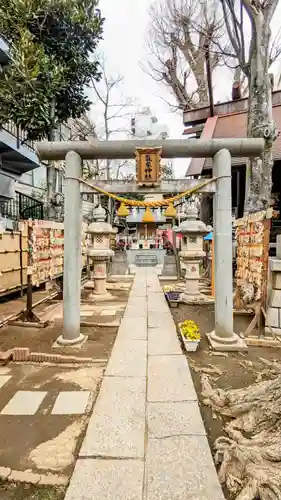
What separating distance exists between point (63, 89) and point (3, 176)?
478 cm

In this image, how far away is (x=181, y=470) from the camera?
209 centimetres

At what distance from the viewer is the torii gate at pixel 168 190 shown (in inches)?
194

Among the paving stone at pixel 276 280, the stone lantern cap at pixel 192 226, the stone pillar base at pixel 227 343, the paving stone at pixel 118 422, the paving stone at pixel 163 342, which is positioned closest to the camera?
the paving stone at pixel 118 422

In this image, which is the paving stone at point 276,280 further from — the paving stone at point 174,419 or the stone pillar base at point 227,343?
the paving stone at point 174,419

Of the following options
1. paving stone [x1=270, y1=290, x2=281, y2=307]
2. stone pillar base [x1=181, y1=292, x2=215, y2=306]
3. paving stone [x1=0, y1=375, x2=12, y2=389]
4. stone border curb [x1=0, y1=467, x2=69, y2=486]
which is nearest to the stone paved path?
stone border curb [x1=0, y1=467, x2=69, y2=486]

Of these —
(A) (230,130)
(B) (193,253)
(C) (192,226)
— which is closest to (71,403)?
(B) (193,253)

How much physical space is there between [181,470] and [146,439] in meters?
0.43

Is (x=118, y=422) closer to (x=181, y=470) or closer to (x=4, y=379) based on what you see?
(x=181, y=470)

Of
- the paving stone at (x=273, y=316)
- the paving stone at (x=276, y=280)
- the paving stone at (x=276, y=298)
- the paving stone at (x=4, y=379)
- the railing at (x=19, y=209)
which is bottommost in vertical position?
the paving stone at (x=4, y=379)

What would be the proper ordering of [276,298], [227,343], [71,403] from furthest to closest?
[276,298] → [227,343] → [71,403]

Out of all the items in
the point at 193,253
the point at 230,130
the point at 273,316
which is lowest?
the point at 273,316

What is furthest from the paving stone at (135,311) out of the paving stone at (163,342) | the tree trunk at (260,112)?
the tree trunk at (260,112)

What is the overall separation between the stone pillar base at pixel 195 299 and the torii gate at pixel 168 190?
3478 millimetres

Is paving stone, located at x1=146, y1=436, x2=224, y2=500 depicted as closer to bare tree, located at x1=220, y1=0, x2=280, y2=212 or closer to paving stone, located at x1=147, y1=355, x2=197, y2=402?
paving stone, located at x1=147, y1=355, x2=197, y2=402
